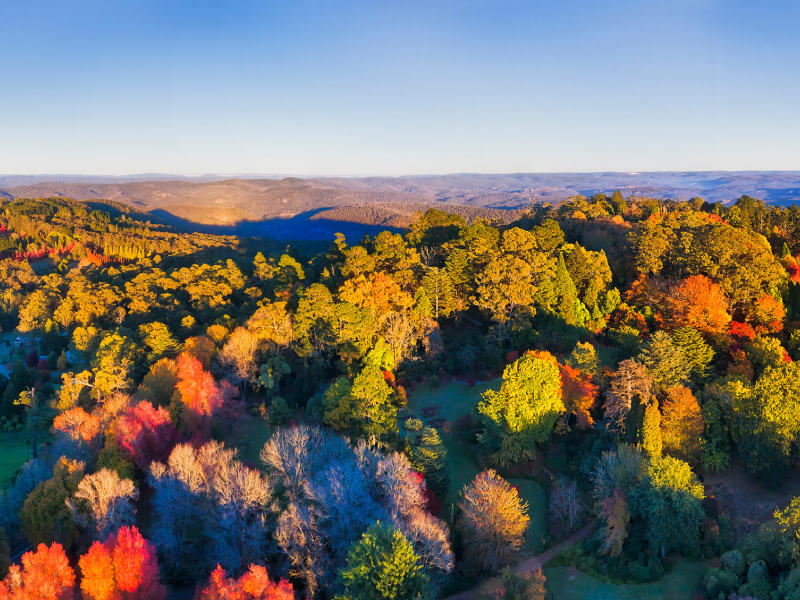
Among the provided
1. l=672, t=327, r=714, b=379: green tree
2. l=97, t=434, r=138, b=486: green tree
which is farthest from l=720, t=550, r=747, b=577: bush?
l=97, t=434, r=138, b=486: green tree

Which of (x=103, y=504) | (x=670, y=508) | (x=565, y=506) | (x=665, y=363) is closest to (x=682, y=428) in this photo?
(x=665, y=363)

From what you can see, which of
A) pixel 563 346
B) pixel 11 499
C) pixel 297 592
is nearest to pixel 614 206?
pixel 563 346

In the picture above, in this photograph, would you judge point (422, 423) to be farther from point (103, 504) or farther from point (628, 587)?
point (103, 504)

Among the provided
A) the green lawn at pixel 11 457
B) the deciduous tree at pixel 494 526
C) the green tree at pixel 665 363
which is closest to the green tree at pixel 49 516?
the green lawn at pixel 11 457

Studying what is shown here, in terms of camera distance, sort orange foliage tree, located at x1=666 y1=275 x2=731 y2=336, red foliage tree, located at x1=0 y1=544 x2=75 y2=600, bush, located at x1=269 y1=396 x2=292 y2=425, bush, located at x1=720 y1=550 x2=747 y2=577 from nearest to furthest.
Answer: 1. red foliage tree, located at x1=0 y1=544 x2=75 y2=600
2. bush, located at x1=720 y1=550 x2=747 y2=577
3. orange foliage tree, located at x1=666 y1=275 x2=731 y2=336
4. bush, located at x1=269 y1=396 x2=292 y2=425

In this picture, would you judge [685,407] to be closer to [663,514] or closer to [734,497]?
[734,497]

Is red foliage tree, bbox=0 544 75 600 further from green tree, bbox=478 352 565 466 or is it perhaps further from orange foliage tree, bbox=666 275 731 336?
orange foliage tree, bbox=666 275 731 336
